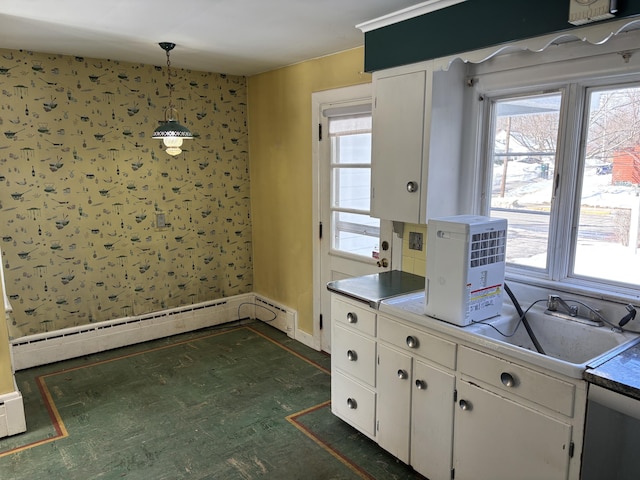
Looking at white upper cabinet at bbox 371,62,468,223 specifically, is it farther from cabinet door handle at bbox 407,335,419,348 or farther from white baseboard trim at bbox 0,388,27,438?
white baseboard trim at bbox 0,388,27,438

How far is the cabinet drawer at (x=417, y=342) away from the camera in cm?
216

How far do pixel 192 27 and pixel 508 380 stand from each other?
265 cm

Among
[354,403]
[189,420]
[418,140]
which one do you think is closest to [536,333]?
[354,403]

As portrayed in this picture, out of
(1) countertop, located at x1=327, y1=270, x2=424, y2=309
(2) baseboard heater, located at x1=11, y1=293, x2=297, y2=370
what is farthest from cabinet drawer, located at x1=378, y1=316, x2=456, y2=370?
(2) baseboard heater, located at x1=11, y1=293, x2=297, y2=370

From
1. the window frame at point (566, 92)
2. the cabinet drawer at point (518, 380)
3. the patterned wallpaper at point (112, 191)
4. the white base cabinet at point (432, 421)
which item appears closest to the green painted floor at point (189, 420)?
the white base cabinet at point (432, 421)

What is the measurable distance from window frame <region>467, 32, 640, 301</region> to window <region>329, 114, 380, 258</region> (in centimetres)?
101

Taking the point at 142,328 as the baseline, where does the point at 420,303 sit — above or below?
above

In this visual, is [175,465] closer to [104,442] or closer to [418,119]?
[104,442]

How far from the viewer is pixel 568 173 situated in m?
2.34

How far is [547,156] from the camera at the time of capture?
246cm

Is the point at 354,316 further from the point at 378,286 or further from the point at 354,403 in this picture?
the point at 354,403

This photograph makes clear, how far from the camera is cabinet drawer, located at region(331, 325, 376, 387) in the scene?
2.61 meters

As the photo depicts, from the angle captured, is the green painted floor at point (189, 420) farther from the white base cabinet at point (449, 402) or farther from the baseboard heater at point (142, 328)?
the white base cabinet at point (449, 402)

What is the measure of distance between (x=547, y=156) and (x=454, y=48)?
0.76m
